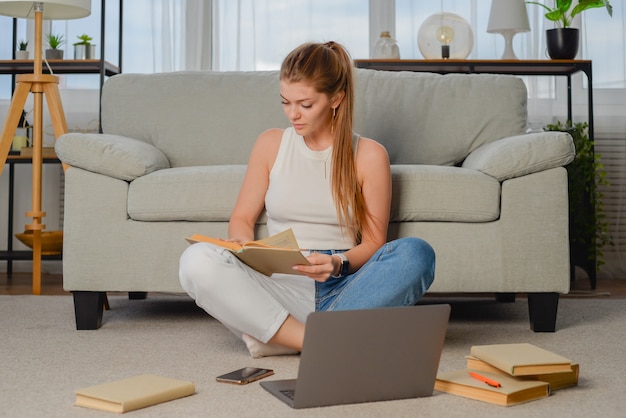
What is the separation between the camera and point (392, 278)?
1.83m

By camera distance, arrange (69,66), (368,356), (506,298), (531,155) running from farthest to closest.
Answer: (69,66) < (506,298) < (531,155) < (368,356)

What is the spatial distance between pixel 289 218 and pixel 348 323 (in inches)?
26.9

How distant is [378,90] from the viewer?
2939 mm

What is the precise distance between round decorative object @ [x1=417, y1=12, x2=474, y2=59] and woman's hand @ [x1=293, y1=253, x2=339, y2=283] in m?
2.33

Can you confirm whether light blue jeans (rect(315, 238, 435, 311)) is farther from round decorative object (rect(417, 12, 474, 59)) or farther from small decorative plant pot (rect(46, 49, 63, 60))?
small decorative plant pot (rect(46, 49, 63, 60))

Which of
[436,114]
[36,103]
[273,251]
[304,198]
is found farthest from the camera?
[36,103]

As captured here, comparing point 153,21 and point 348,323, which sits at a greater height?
point 153,21

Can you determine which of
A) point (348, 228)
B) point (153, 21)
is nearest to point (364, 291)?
point (348, 228)

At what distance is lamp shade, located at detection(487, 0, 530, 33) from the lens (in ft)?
12.7

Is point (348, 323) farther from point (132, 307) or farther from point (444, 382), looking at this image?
point (132, 307)

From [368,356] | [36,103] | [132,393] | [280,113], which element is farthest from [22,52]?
[368,356]

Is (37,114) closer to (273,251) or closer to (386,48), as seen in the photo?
(386,48)

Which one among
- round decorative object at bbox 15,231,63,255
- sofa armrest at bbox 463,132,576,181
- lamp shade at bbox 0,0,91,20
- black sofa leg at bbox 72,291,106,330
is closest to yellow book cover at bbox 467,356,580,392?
sofa armrest at bbox 463,132,576,181

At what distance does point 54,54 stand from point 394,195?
7.27 feet
